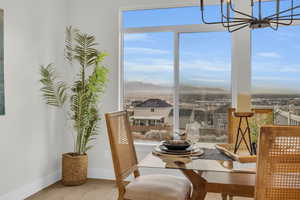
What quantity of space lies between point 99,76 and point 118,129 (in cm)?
148

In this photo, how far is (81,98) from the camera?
363cm

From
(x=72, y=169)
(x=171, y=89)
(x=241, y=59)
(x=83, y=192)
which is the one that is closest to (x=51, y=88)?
(x=72, y=169)

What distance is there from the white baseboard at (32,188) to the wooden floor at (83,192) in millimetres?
64

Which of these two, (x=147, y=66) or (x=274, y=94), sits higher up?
(x=147, y=66)

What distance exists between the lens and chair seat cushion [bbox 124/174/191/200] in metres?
2.04

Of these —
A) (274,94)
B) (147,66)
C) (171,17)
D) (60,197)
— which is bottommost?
(60,197)

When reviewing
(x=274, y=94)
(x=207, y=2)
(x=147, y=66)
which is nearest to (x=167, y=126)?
(x=147, y=66)

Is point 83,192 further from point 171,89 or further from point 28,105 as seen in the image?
point 171,89

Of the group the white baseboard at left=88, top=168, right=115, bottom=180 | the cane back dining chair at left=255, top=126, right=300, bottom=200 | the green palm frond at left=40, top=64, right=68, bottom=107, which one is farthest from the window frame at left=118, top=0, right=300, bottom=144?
the cane back dining chair at left=255, top=126, right=300, bottom=200

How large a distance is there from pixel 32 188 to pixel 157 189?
2.01 m

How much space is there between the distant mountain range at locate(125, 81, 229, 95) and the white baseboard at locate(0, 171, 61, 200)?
1.52 meters

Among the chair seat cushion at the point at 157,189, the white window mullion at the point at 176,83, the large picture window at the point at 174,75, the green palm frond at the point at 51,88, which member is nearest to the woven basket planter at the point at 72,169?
the green palm frond at the point at 51,88

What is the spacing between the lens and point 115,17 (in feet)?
13.1

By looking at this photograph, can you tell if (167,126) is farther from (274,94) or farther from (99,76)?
(274,94)
